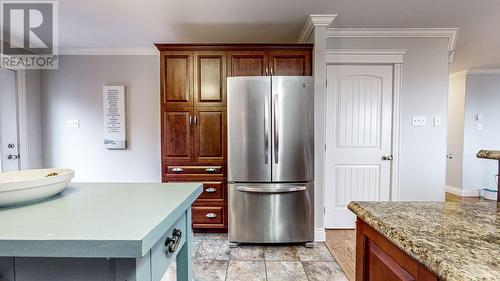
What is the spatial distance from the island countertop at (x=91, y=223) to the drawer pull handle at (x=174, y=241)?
9 centimetres

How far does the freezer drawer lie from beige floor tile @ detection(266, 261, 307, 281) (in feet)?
0.89

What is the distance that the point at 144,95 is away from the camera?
3.50 m

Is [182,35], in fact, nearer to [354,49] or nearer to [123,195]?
[354,49]

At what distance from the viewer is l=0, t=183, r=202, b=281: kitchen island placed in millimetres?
598

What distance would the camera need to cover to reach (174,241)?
897 mm

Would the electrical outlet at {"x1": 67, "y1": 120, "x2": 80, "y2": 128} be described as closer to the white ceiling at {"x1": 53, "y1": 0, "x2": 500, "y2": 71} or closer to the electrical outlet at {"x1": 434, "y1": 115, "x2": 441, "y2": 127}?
the white ceiling at {"x1": 53, "y1": 0, "x2": 500, "y2": 71}

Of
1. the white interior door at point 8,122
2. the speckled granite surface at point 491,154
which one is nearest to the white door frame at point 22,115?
the white interior door at point 8,122

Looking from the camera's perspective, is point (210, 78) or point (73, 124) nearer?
point (210, 78)

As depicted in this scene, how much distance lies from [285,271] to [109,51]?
3550 mm

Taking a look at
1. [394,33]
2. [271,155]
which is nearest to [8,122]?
[271,155]

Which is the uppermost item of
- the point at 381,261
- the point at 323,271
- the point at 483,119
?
→ the point at 483,119

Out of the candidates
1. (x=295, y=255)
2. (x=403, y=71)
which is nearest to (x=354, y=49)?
(x=403, y=71)

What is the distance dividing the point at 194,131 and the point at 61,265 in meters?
2.05

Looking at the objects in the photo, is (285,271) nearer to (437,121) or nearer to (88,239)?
(88,239)
